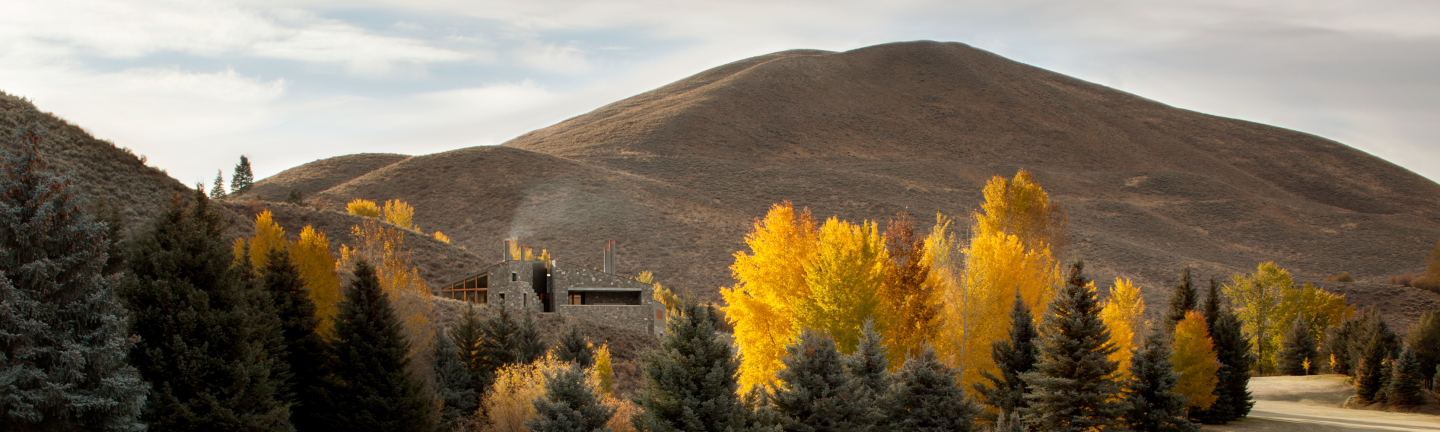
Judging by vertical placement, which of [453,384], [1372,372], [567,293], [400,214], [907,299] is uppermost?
[400,214]

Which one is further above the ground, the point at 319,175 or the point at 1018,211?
the point at 319,175

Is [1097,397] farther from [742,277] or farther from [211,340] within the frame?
[211,340]

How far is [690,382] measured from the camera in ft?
62.4

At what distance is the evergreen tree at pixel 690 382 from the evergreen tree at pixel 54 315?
941 cm

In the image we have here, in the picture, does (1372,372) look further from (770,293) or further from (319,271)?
(319,271)

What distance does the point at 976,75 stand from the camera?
174 meters

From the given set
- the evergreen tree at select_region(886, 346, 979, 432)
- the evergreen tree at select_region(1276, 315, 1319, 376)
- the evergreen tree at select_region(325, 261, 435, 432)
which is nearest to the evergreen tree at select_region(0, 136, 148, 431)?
the evergreen tree at select_region(325, 261, 435, 432)

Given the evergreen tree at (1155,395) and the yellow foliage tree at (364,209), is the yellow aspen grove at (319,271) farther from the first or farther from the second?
the yellow foliage tree at (364,209)

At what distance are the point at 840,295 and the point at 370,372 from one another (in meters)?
13.4

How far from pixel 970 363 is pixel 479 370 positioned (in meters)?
17.8

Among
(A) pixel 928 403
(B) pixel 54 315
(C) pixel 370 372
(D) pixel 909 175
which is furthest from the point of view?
(D) pixel 909 175

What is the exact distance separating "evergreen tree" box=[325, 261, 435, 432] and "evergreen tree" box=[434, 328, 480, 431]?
5.47m

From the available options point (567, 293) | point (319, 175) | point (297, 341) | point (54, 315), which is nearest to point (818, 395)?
point (297, 341)

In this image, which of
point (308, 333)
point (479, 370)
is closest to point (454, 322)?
point (479, 370)
